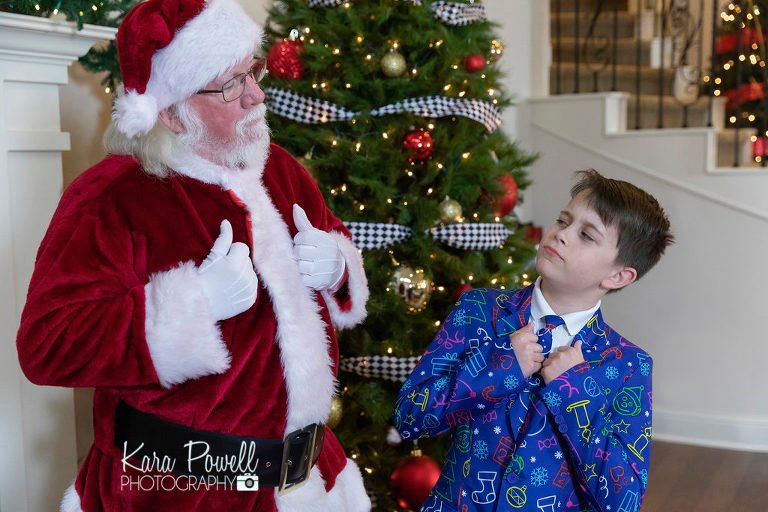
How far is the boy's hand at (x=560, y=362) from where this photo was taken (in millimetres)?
1327

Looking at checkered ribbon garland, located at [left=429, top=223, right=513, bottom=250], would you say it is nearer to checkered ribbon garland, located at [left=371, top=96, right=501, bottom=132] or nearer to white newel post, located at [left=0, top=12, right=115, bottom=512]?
checkered ribbon garland, located at [left=371, top=96, right=501, bottom=132]

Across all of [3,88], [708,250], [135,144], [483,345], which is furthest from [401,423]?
[708,250]

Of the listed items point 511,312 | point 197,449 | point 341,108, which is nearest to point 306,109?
point 341,108

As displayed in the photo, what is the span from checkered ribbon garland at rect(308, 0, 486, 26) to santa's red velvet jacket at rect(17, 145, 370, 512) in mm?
950

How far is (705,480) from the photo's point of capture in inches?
133

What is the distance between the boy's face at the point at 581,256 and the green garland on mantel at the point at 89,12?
1.12 m

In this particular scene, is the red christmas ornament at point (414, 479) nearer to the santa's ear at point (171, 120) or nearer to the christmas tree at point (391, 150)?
the christmas tree at point (391, 150)

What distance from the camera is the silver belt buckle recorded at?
1401mm

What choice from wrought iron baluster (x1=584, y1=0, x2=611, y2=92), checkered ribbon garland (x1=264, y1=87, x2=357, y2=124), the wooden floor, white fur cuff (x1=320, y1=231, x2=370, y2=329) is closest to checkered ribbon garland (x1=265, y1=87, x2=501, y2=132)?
checkered ribbon garland (x1=264, y1=87, x2=357, y2=124)

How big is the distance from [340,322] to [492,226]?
917 mm

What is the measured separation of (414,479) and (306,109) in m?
1.11

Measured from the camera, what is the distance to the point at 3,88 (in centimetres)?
172

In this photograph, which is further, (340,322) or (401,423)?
(340,322)

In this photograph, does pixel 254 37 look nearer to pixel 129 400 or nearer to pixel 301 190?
pixel 301 190
